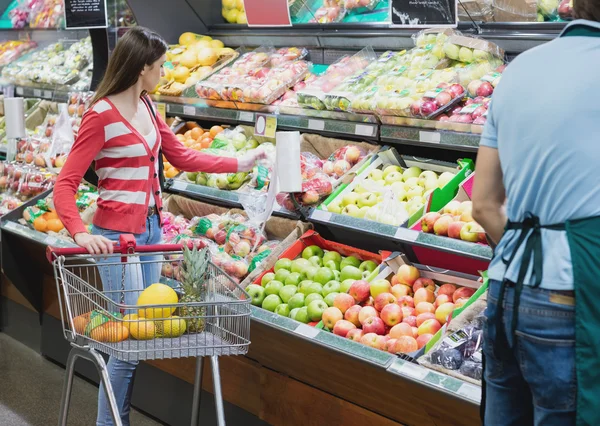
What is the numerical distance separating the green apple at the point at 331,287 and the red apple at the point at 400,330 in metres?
0.44

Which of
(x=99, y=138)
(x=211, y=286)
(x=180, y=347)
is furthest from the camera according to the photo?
(x=99, y=138)

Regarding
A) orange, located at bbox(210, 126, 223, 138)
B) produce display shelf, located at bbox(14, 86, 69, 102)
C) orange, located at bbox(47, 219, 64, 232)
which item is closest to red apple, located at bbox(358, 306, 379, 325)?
orange, located at bbox(210, 126, 223, 138)

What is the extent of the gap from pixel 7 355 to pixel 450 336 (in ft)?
10.6

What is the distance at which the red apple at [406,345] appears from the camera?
285cm

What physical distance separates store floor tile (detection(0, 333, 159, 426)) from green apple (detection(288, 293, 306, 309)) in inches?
44.3

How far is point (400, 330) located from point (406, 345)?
0.10 meters

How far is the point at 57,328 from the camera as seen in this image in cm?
477

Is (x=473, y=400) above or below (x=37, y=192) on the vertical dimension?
above

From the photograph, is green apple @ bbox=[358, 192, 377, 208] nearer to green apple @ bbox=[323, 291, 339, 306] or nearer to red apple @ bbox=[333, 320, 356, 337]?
green apple @ bbox=[323, 291, 339, 306]

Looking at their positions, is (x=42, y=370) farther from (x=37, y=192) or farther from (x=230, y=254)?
(x=230, y=254)

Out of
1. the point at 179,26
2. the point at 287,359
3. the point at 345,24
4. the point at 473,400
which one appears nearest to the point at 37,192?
the point at 179,26

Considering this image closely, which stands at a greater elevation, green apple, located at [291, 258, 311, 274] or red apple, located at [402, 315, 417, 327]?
red apple, located at [402, 315, 417, 327]

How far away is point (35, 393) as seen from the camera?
14.3 feet

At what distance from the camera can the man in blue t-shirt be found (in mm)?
1636
